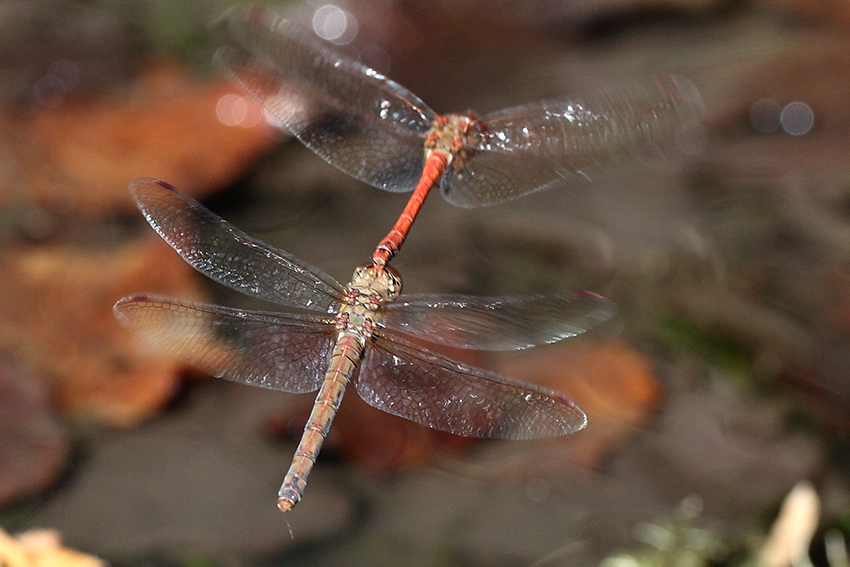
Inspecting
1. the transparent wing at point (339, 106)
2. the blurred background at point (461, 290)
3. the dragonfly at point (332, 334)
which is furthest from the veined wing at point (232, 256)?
the blurred background at point (461, 290)

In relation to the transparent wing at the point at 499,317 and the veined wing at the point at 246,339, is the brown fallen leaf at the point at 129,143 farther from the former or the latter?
the transparent wing at the point at 499,317

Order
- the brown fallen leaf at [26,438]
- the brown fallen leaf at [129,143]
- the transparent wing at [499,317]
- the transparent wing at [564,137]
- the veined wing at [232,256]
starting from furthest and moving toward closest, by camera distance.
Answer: the brown fallen leaf at [129,143], the brown fallen leaf at [26,438], the transparent wing at [564,137], the veined wing at [232,256], the transparent wing at [499,317]

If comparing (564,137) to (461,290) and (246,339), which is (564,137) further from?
(461,290)

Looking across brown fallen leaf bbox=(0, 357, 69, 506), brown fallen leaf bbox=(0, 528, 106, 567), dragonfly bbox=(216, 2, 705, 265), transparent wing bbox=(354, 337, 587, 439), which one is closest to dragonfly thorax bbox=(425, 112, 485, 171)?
dragonfly bbox=(216, 2, 705, 265)

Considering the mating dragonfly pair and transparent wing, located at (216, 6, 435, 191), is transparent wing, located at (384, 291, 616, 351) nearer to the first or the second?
the mating dragonfly pair

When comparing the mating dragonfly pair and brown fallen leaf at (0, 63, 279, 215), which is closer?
the mating dragonfly pair

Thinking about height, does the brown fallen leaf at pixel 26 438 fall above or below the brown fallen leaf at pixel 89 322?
below
